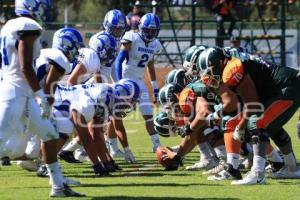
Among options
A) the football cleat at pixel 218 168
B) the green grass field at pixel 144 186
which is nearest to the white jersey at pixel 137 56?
the green grass field at pixel 144 186

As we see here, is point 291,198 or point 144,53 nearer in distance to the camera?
point 291,198

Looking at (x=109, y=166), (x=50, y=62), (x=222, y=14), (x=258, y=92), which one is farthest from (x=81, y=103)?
(x=222, y=14)

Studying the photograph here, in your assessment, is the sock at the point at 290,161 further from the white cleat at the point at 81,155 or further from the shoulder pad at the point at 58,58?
the white cleat at the point at 81,155

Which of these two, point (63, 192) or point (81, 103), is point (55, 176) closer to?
point (63, 192)

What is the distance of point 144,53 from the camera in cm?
1363

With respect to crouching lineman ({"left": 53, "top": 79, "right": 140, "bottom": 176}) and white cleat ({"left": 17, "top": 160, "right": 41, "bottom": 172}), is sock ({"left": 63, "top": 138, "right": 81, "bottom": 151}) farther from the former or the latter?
crouching lineman ({"left": 53, "top": 79, "right": 140, "bottom": 176})

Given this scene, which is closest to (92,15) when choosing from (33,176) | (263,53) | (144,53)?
(263,53)

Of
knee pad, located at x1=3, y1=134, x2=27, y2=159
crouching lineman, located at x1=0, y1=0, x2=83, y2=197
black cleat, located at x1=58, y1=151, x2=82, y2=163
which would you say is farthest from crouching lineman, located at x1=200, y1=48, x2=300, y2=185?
black cleat, located at x1=58, y1=151, x2=82, y2=163

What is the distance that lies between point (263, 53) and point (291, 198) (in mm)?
17793

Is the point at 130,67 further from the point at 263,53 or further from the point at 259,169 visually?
the point at 263,53

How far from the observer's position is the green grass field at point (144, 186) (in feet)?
26.7

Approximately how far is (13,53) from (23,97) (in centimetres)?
46

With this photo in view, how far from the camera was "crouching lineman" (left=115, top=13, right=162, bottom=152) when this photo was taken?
43.3 feet

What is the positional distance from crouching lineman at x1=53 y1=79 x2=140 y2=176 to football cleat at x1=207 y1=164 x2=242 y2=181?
53.0 inches
